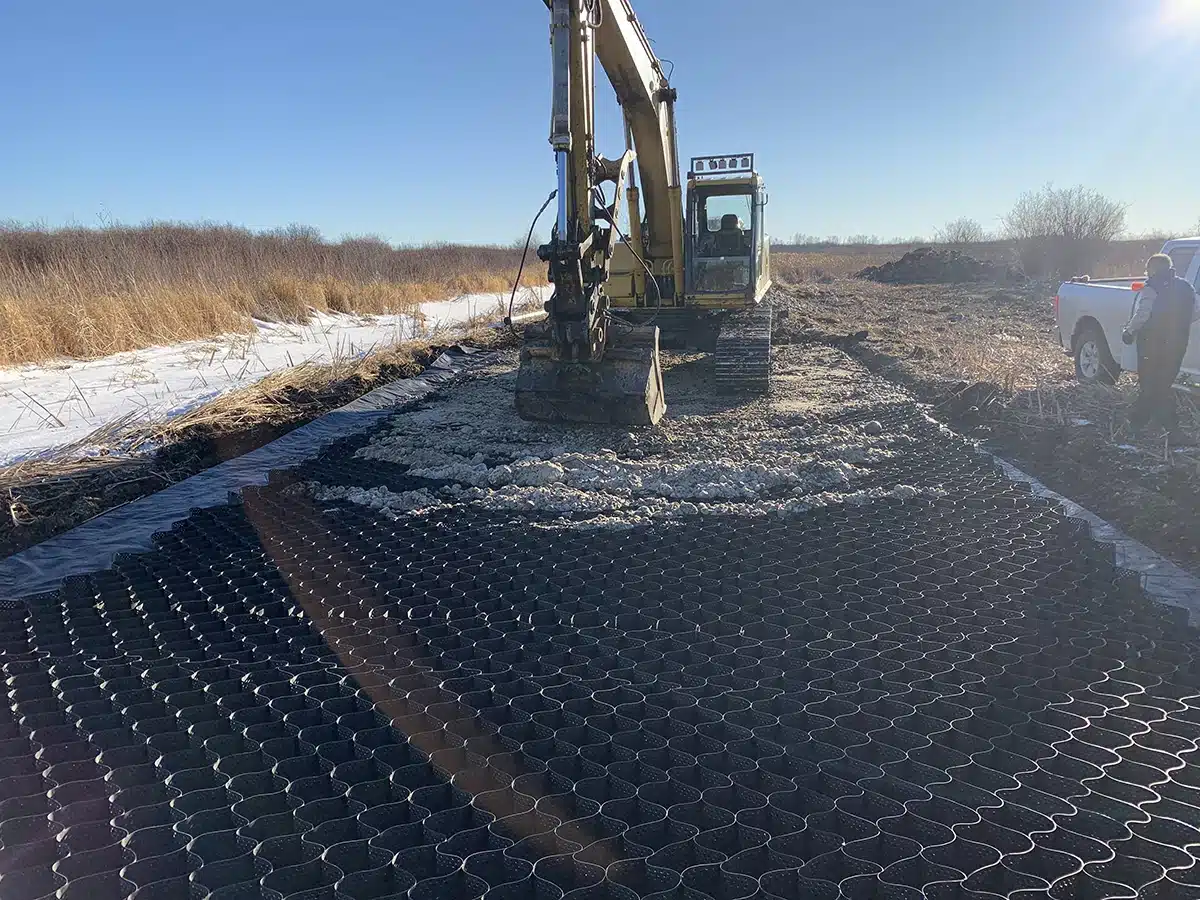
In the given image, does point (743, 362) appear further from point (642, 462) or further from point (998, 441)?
point (642, 462)

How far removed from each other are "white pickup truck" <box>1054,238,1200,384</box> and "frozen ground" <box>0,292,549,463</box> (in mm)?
7965

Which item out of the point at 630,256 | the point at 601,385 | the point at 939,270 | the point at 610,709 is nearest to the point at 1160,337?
the point at 601,385

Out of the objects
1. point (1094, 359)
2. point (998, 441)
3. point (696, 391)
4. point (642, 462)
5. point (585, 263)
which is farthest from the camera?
point (696, 391)

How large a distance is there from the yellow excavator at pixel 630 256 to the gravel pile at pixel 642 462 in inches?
16.2

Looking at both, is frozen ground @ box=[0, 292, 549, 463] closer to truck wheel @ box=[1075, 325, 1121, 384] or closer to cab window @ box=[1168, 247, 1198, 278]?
truck wheel @ box=[1075, 325, 1121, 384]

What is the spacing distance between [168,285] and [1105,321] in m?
12.2

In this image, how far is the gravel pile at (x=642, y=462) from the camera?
4559 millimetres

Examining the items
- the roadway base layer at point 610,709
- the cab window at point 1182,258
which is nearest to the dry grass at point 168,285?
the roadway base layer at point 610,709

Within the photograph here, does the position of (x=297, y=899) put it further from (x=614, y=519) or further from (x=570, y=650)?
(x=614, y=519)

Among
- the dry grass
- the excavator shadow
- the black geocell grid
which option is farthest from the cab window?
the dry grass

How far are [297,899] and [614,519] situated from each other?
2703mm

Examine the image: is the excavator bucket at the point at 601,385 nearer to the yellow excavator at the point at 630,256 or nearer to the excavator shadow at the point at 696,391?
the yellow excavator at the point at 630,256

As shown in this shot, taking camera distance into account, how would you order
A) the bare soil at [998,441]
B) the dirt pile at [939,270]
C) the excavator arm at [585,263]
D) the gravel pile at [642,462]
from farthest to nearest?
the dirt pile at [939,270], the excavator arm at [585,263], the gravel pile at [642,462], the bare soil at [998,441]

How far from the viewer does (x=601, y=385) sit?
620 centimetres
